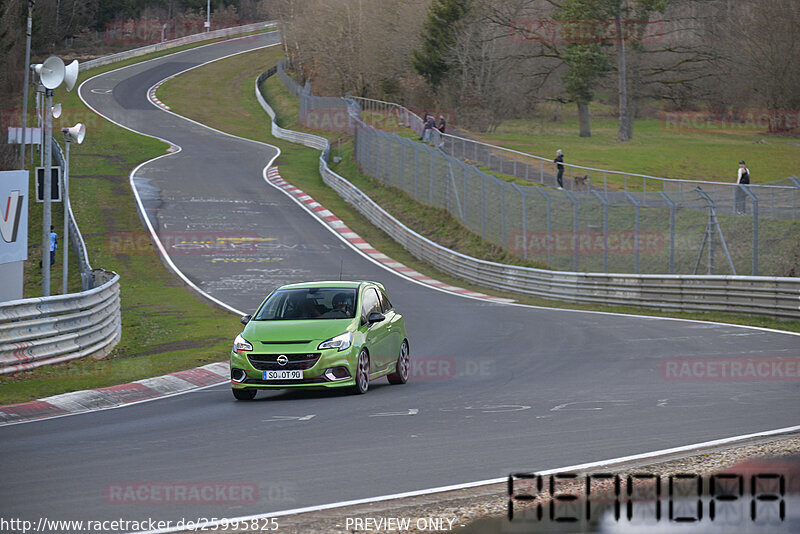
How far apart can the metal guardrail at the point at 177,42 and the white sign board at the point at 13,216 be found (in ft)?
265

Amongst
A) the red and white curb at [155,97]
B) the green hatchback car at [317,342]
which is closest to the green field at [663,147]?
the red and white curb at [155,97]

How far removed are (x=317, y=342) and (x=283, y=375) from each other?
2.00 feet

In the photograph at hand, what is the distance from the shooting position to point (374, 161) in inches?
1977

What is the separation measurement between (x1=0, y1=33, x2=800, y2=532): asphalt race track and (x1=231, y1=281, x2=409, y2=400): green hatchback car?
330 mm

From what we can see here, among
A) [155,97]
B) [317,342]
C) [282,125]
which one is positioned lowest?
[317,342]

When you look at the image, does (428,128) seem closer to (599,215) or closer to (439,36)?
(599,215)

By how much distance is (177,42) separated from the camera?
109m

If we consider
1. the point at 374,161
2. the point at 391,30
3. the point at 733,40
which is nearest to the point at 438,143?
the point at 374,161

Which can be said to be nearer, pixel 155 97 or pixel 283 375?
pixel 283 375

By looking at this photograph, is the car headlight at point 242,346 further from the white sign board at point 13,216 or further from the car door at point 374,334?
the white sign board at point 13,216

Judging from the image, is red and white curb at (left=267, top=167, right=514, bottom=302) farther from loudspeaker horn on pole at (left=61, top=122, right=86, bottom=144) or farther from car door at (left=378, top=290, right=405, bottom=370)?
car door at (left=378, top=290, right=405, bottom=370)

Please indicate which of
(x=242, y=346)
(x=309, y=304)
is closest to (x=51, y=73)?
(x=309, y=304)

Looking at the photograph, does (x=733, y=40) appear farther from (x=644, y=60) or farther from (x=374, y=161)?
(x=374, y=161)

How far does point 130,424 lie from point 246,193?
1486 inches
